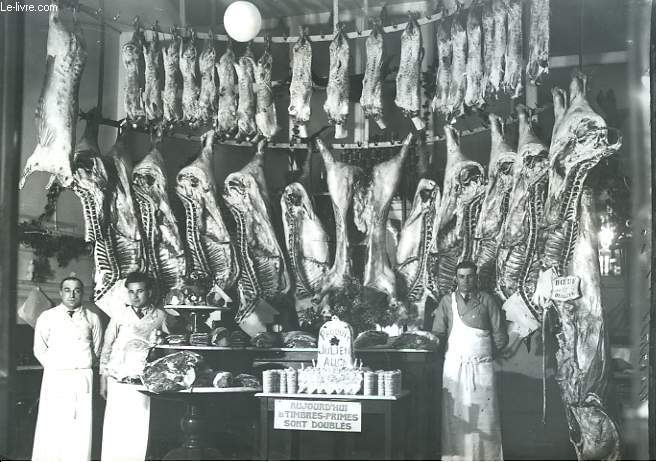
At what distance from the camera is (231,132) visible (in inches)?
245

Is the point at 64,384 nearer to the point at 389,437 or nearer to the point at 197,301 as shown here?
the point at 197,301

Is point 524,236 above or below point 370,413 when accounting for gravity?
above

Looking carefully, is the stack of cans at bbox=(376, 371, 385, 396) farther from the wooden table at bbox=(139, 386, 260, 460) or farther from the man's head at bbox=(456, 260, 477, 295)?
the wooden table at bbox=(139, 386, 260, 460)

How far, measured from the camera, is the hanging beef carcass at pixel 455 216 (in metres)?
5.58

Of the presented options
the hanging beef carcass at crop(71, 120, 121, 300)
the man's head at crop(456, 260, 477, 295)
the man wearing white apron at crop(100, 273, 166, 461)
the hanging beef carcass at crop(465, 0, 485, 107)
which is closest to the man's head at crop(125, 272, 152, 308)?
the man wearing white apron at crop(100, 273, 166, 461)

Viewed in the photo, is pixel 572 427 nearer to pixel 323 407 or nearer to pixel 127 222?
pixel 323 407

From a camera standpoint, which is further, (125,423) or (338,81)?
(125,423)

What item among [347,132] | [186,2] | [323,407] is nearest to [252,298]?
[323,407]

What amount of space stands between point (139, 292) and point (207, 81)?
5.30ft

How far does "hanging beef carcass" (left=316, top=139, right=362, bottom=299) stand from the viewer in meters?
5.83

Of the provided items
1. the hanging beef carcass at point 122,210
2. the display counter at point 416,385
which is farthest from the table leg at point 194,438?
the hanging beef carcass at point 122,210

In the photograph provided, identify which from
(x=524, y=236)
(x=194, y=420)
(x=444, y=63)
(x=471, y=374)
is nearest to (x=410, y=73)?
(x=444, y=63)

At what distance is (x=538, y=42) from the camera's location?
528cm

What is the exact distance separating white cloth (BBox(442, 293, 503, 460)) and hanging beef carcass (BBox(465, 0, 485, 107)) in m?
1.46
